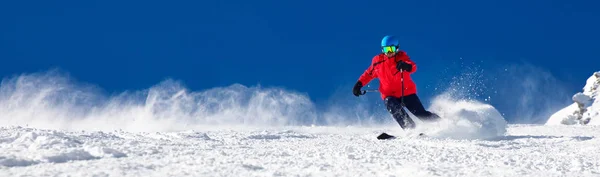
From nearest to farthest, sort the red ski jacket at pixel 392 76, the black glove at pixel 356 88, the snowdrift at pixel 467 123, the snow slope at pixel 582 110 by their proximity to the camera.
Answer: the snowdrift at pixel 467 123
the red ski jacket at pixel 392 76
the black glove at pixel 356 88
the snow slope at pixel 582 110

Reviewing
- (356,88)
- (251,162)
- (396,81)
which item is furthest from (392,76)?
(251,162)

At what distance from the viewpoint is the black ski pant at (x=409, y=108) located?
313 inches

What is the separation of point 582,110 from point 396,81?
35995 mm

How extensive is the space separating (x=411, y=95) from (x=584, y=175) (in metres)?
5.11

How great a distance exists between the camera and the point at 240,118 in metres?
11.5

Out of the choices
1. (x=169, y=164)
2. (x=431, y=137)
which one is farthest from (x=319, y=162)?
(x=431, y=137)

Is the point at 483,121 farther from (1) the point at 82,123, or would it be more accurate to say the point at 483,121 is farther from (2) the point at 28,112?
(2) the point at 28,112

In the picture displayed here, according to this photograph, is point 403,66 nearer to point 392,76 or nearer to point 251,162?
point 392,76

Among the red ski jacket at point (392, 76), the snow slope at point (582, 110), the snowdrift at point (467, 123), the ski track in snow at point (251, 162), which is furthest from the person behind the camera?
the snow slope at point (582, 110)

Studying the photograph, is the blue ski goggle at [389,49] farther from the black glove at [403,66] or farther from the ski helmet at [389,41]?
the black glove at [403,66]

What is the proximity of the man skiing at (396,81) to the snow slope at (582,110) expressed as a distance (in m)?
31.7

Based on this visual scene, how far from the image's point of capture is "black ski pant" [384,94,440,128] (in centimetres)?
795

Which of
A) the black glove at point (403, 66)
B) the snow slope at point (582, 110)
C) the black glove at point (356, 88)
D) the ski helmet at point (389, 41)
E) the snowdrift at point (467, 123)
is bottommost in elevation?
the snowdrift at point (467, 123)

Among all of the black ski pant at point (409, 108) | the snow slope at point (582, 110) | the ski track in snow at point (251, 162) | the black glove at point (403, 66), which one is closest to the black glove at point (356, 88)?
the black ski pant at point (409, 108)
